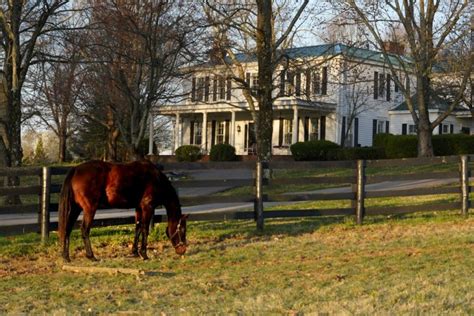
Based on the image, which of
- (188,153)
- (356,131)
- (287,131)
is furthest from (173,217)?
(356,131)

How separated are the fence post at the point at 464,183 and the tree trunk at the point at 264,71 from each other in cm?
1082

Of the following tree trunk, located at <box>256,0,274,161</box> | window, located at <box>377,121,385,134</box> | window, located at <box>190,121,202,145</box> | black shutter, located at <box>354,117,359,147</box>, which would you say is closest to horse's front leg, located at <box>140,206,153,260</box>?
tree trunk, located at <box>256,0,274,161</box>

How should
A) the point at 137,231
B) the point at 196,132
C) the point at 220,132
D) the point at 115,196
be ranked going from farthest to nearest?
the point at 196,132 < the point at 220,132 < the point at 137,231 < the point at 115,196

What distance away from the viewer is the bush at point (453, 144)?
122ft

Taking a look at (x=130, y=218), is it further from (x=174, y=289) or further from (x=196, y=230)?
(x=174, y=289)

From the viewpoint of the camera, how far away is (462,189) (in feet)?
49.6

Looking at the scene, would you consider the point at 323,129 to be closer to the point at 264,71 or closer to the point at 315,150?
the point at 315,150

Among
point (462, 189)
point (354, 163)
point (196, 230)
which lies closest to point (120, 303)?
point (196, 230)

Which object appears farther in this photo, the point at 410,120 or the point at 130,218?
the point at 410,120

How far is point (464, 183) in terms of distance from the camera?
15031mm

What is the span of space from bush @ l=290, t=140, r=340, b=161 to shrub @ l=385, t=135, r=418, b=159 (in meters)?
3.17

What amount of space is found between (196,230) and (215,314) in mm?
6521

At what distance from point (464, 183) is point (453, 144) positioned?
77.8 feet

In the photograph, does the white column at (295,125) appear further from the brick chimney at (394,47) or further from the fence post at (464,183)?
the fence post at (464,183)
